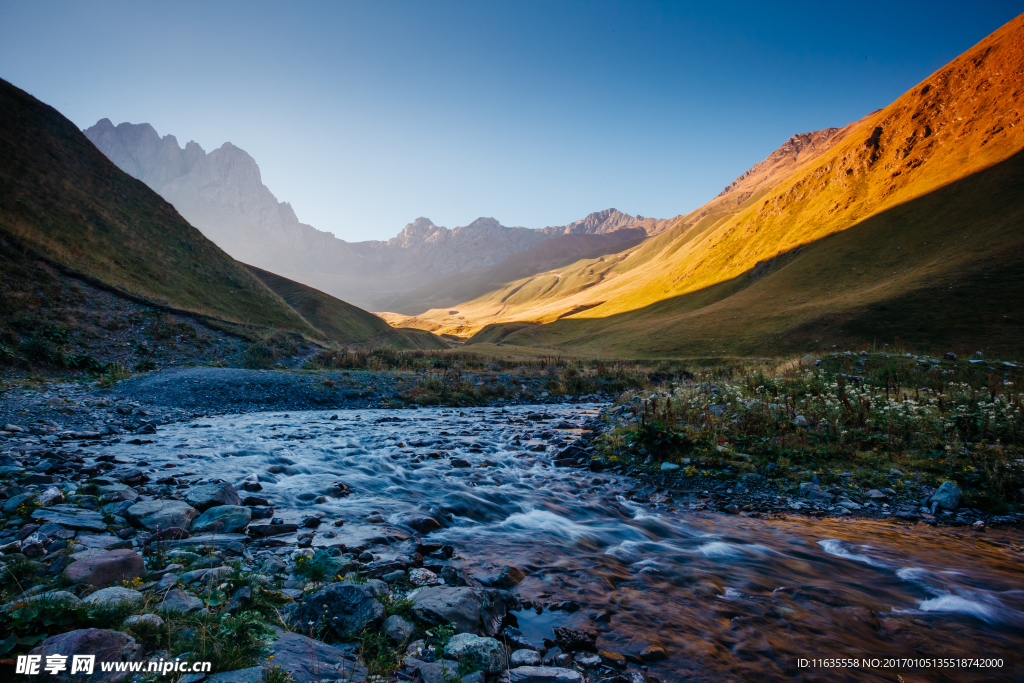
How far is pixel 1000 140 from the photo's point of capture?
73.6m

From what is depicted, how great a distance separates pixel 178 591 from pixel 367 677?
219cm

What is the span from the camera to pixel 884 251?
6750cm

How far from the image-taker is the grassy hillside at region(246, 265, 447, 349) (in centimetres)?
6988

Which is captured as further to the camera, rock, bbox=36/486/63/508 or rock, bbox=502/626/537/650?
rock, bbox=36/486/63/508

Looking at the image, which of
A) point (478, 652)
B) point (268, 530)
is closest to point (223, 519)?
point (268, 530)

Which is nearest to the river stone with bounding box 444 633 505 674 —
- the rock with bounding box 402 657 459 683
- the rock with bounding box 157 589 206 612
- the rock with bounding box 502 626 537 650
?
the rock with bounding box 402 657 459 683

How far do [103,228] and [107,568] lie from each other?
5474cm

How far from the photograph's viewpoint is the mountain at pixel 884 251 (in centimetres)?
4544

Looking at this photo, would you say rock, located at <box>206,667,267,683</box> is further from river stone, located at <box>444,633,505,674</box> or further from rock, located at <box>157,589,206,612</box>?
river stone, located at <box>444,633,505,674</box>

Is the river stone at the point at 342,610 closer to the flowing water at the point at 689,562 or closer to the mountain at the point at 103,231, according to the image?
the flowing water at the point at 689,562

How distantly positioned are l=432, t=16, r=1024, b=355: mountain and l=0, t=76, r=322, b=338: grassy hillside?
55263 mm

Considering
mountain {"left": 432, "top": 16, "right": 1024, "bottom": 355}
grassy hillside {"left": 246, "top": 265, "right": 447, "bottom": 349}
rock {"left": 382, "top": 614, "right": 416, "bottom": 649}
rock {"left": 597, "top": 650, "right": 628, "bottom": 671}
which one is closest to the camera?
rock {"left": 382, "top": 614, "right": 416, "bottom": 649}

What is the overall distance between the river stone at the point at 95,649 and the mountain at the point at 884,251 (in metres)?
56.1

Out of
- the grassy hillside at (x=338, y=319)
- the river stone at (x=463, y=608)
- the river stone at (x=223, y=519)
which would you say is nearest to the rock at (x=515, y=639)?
the river stone at (x=463, y=608)
